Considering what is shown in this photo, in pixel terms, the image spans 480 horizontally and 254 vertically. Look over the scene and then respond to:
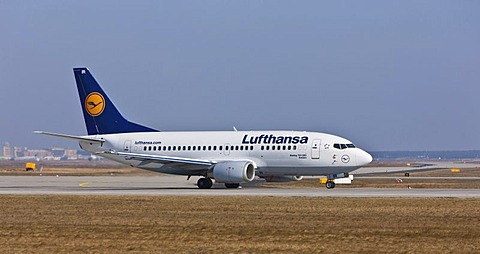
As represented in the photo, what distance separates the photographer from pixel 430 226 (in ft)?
86.3

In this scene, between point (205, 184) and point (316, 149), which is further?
point (205, 184)

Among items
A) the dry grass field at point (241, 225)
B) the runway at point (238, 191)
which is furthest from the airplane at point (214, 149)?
the dry grass field at point (241, 225)

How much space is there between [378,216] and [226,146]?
26.0 metres

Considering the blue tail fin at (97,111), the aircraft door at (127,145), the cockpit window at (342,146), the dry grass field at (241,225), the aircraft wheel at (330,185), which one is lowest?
the dry grass field at (241,225)

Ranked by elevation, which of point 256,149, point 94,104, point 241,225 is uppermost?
point 94,104

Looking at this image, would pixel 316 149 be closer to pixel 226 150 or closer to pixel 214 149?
pixel 226 150

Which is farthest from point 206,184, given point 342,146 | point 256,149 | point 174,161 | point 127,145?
point 342,146

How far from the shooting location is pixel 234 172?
5247cm

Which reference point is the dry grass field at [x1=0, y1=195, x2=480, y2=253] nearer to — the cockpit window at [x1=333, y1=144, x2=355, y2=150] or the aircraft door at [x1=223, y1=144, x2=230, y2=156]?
the cockpit window at [x1=333, y1=144, x2=355, y2=150]

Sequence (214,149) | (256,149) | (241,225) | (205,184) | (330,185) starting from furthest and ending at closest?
(214,149) → (205,184) → (256,149) → (330,185) → (241,225)

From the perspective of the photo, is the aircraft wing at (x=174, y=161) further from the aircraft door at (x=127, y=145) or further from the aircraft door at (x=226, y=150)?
the aircraft door at (x=127, y=145)

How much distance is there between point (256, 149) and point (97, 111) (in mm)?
12062

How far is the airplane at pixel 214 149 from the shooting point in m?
52.5

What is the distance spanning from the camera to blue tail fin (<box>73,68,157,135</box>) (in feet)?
197
